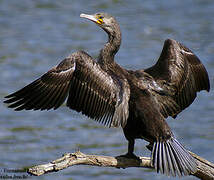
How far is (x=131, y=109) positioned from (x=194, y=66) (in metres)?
1.81

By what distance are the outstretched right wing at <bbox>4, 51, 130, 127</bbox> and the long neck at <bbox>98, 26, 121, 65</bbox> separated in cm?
54

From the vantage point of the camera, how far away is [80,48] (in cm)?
1819

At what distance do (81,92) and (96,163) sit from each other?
42.9 inches

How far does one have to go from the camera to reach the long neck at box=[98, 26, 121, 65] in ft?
33.0

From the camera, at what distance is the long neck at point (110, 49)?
33.0 ft

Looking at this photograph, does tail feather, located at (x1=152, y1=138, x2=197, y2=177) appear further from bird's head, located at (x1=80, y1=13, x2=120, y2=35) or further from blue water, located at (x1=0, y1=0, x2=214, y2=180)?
blue water, located at (x1=0, y1=0, x2=214, y2=180)

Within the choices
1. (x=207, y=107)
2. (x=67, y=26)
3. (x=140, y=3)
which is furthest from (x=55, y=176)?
(x=140, y=3)

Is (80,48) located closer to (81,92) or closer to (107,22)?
(107,22)

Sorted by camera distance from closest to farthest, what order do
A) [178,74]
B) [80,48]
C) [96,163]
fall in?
[96,163], [178,74], [80,48]

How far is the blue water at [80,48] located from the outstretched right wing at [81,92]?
188 inches

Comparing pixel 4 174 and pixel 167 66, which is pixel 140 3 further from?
pixel 167 66

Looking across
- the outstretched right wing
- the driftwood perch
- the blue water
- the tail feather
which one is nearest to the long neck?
the outstretched right wing

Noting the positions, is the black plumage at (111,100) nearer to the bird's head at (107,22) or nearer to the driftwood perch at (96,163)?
the driftwood perch at (96,163)

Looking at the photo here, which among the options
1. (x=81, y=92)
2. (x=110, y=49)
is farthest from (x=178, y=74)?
(x=81, y=92)
